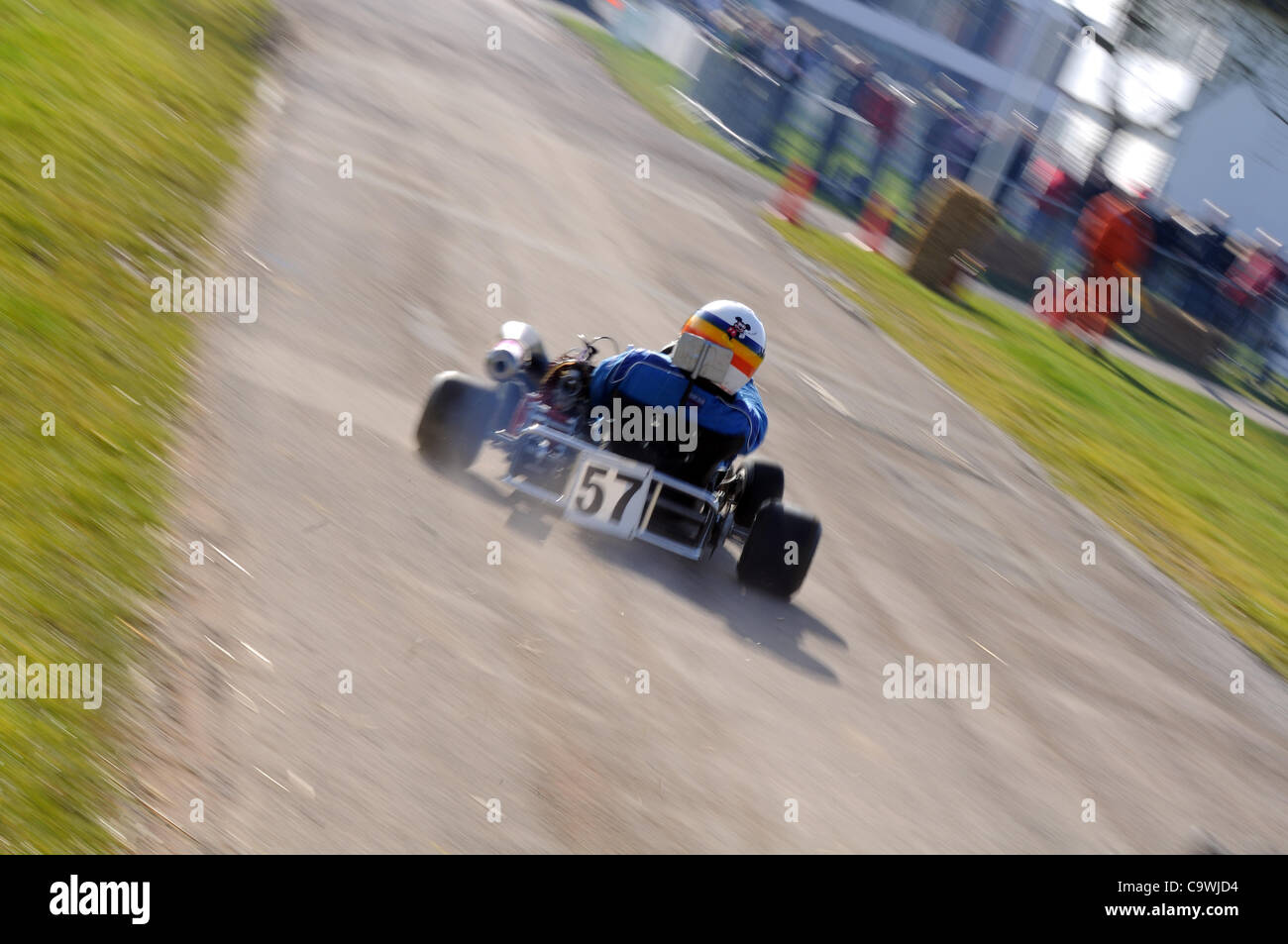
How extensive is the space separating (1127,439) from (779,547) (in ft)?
34.9

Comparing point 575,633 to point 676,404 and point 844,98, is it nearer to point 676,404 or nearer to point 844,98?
point 676,404

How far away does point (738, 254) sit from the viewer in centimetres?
1775

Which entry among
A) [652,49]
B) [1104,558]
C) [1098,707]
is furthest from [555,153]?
[652,49]

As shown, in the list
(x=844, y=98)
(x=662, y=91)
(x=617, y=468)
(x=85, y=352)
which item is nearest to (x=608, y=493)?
(x=617, y=468)

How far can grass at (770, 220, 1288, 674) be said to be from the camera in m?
13.1

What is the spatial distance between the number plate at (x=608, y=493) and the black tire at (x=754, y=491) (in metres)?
0.93

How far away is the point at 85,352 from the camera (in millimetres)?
7359

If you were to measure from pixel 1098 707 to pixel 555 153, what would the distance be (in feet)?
39.3

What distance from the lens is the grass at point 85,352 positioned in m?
4.61

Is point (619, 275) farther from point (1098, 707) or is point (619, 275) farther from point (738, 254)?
point (1098, 707)

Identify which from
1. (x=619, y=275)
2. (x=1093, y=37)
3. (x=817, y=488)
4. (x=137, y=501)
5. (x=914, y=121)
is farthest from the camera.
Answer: (x=1093, y=37)

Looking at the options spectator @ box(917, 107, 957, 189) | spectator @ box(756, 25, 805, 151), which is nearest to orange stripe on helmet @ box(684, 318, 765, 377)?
spectator @ box(756, 25, 805, 151)

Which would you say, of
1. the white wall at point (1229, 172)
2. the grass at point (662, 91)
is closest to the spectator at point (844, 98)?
the grass at point (662, 91)

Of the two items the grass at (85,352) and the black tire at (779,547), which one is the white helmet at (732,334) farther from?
the grass at (85,352)
